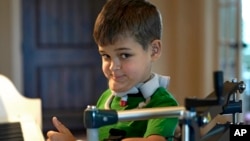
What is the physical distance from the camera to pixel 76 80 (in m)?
5.04

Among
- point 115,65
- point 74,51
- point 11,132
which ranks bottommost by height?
point 11,132

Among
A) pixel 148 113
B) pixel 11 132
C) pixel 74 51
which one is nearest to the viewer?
pixel 148 113

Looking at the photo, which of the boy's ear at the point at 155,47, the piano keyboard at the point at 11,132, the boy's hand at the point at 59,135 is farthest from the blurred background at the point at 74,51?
the boy's hand at the point at 59,135

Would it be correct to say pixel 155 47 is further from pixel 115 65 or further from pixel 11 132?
pixel 11 132

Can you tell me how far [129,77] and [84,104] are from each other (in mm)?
4096

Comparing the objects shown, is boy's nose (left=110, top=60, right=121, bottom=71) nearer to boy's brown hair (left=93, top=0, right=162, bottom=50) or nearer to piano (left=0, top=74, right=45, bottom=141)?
boy's brown hair (left=93, top=0, right=162, bottom=50)

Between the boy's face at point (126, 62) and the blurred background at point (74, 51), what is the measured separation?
3430 millimetres

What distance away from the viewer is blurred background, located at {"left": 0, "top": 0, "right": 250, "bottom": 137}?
14.9 feet

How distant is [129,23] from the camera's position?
3.28ft

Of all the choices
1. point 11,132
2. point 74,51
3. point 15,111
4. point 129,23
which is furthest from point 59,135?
point 74,51

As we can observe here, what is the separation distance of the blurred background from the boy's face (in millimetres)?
3430

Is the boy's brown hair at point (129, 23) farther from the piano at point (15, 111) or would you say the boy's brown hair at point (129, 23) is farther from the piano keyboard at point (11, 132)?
the piano at point (15, 111)

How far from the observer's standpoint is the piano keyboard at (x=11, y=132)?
60.7 inches

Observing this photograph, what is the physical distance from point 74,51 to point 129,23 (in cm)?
405
